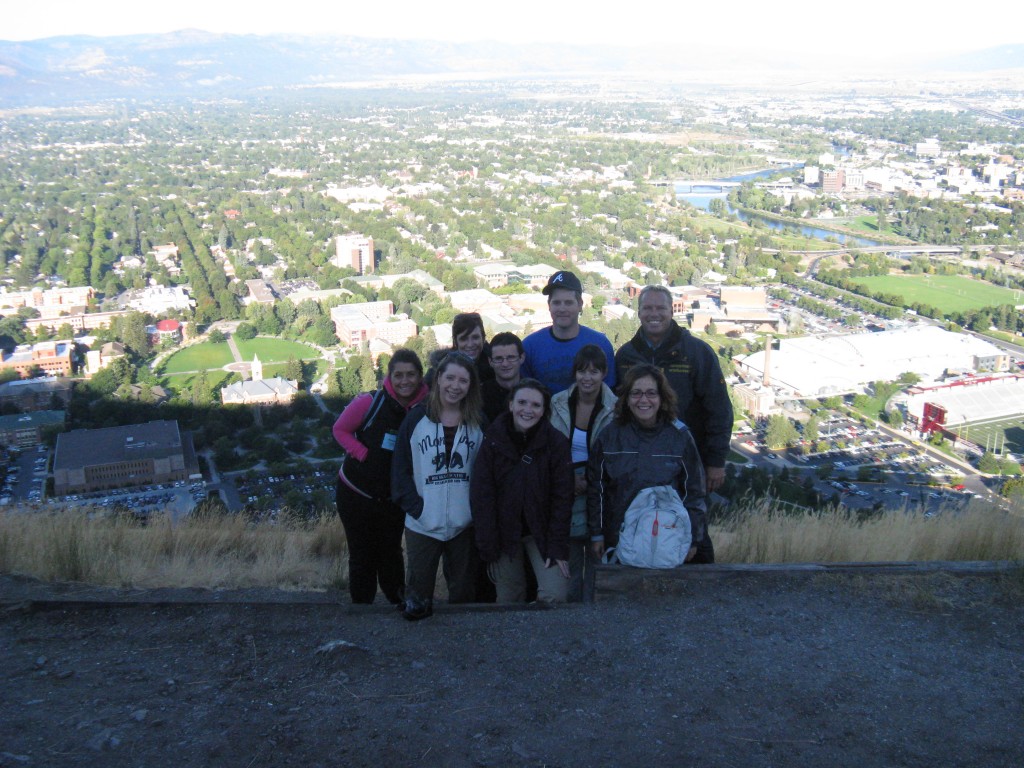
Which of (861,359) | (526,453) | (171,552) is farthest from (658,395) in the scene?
(861,359)

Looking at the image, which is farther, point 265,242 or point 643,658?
point 265,242

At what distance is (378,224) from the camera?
2723 centimetres

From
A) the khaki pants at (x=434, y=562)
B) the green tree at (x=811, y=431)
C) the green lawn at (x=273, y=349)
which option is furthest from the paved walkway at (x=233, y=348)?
the khaki pants at (x=434, y=562)

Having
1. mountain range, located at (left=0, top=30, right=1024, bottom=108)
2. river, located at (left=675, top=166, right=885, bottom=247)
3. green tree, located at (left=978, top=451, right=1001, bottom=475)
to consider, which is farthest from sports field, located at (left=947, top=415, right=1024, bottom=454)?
mountain range, located at (left=0, top=30, right=1024, bottom=108)

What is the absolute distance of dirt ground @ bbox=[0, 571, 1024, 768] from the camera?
1821 millimetres

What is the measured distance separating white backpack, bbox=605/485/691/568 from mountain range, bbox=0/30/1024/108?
101 m

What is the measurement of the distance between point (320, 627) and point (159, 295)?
17021 mm

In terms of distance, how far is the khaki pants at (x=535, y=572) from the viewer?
2.42 meters

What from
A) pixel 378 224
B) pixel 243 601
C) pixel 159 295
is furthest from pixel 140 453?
pixel 378 224

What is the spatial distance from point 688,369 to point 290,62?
136m

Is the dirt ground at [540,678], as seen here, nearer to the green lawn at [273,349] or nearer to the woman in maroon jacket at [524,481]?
the woman in maroon jacket at [524,481]

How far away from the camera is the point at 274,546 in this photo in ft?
11.5

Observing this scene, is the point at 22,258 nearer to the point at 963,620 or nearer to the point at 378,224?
the point at 378,224

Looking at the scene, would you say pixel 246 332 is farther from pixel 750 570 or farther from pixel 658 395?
pixel 658 395
